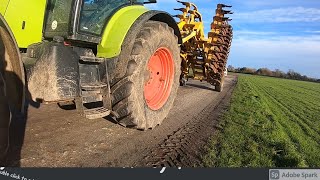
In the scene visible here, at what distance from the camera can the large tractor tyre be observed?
4.56 m

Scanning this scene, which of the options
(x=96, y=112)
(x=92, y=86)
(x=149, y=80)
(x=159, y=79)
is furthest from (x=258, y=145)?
(x=92, y=86)

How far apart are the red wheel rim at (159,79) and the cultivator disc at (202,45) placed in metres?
3.91

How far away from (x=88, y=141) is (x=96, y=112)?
92cm

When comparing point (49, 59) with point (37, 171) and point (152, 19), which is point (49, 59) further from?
point (152, 19)

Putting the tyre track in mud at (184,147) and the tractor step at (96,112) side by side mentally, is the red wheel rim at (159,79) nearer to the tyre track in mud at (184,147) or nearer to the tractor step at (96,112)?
the tyre track in mud at (184,147)

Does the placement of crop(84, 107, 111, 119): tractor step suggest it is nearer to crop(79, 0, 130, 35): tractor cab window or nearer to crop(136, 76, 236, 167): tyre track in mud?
crop(136, 76, 236, 167): tyre track in mud

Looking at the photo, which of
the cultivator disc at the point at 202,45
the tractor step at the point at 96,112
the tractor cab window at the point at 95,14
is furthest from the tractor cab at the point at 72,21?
the cultivator disc at the point at 202,45

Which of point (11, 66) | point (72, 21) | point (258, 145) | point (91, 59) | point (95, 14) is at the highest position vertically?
point (95, 14)

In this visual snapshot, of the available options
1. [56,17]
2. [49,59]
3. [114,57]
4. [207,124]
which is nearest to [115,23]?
[114,57]

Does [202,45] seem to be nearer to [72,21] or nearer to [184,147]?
[184,147]

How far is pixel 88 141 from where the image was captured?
16.5 ft

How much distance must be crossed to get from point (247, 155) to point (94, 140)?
2.26m

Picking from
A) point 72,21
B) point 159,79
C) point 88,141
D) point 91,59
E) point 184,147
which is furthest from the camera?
point 159,79

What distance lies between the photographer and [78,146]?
4.74 metres
